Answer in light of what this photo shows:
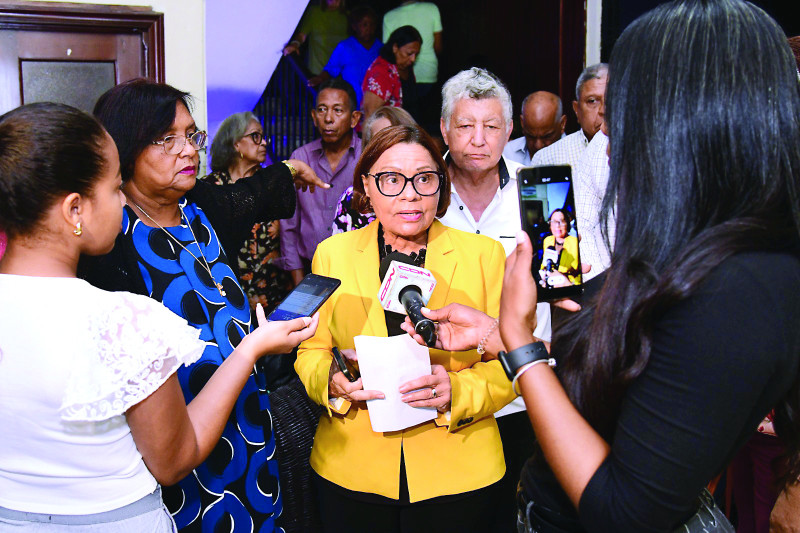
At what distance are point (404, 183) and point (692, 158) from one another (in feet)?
3.99

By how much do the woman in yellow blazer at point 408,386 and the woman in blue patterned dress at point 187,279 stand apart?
0.65 feet

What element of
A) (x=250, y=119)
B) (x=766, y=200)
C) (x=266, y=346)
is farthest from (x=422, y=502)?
(x=250, y=119)

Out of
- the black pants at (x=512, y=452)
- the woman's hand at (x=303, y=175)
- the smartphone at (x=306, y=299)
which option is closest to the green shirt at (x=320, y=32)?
the woman's hand at (x=303, y=175)

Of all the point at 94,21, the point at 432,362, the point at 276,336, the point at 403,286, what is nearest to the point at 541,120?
the point at 94,21

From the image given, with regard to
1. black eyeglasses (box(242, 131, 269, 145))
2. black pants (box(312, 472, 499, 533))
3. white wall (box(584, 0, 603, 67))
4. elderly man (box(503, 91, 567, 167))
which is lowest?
black pants (box(312, 472, 499, 533))

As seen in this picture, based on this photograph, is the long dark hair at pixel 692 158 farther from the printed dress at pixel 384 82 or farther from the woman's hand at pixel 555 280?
the printed dress at pixel 384 82

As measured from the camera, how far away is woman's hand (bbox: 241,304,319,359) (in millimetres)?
1614

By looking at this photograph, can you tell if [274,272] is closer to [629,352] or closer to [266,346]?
[266,346]

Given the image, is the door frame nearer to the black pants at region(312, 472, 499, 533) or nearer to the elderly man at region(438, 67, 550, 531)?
the elderly man at region(438, 67, 550, 531)

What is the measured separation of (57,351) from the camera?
1.23 metres

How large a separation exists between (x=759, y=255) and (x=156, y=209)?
171 cm

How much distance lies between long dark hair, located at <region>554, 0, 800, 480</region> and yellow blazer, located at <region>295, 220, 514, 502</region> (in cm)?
93

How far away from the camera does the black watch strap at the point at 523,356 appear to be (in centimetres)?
118

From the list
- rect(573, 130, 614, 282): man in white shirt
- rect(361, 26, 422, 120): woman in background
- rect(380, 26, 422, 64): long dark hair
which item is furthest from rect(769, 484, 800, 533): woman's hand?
rect(380, 26, 422, 64): long dark hair
